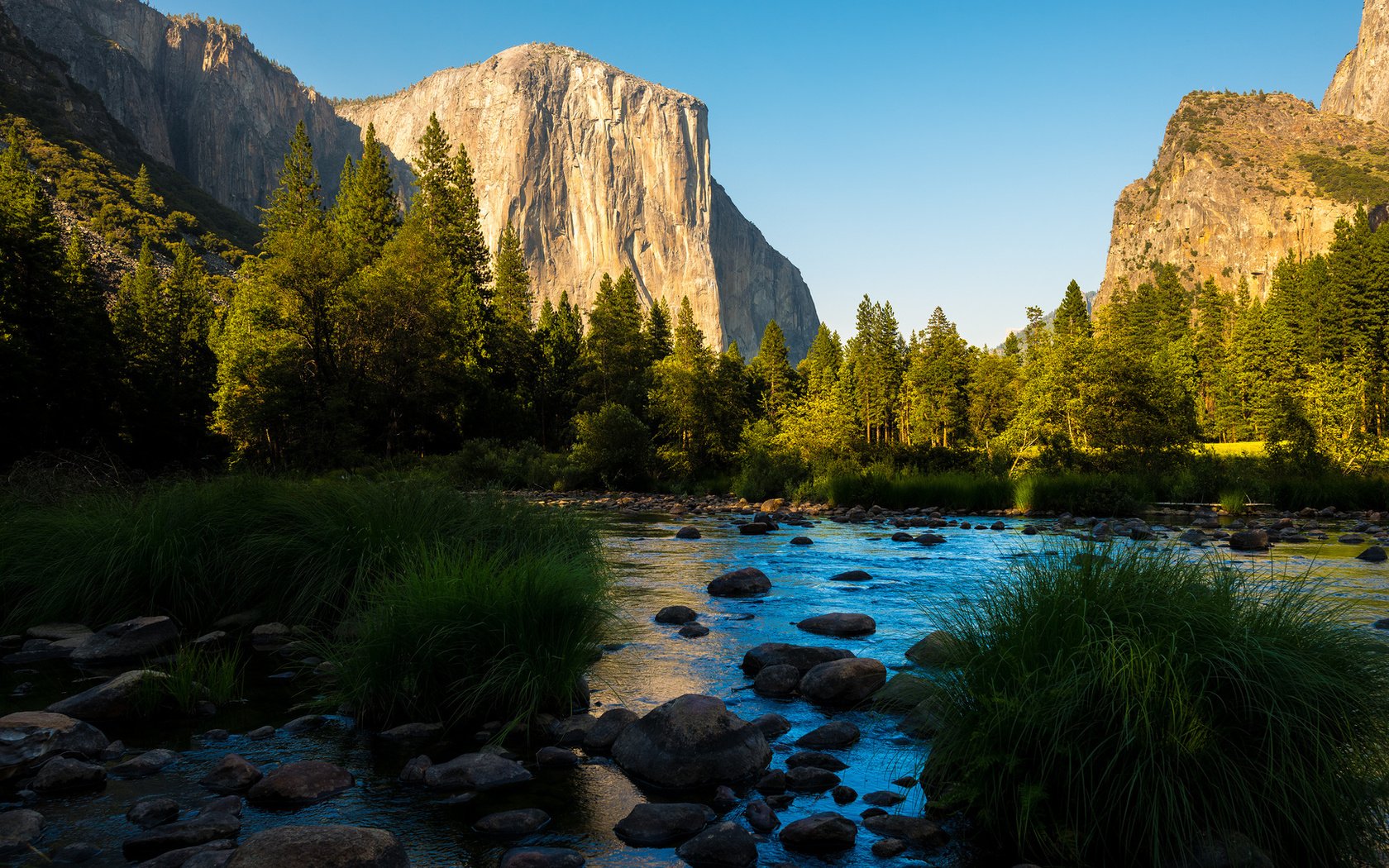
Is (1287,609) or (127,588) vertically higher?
(1287,609)

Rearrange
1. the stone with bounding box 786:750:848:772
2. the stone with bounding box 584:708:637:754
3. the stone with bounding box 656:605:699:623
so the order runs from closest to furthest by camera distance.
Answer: the stone with bounding box 786:750:848:772 < the stone with bounding box 584:708:637:754 < the stone with bounding box 656:605:699:623

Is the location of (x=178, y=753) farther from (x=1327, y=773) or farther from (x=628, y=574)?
(x=628, y=574)

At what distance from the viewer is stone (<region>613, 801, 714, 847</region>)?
3.77 meters

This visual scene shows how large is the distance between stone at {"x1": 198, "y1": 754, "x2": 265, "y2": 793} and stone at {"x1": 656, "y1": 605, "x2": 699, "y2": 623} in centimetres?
476

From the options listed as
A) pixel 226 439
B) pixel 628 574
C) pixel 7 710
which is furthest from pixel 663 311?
pixel 7 710

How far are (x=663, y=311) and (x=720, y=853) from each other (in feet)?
225

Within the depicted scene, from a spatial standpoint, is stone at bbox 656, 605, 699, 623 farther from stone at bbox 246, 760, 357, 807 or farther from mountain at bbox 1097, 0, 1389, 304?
mountain at bbox 1097, 0, 1389, 304

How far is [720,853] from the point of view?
353cm

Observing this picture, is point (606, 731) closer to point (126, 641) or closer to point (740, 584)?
point (126, 641)

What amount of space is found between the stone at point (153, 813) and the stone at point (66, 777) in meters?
0.54

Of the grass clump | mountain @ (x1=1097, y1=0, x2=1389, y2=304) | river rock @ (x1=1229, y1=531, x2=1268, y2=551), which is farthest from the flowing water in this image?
mountain @ (x1=1097, y1=0, x2=1389, y2=304)

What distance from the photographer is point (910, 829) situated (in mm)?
3680

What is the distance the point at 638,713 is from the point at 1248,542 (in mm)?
13701

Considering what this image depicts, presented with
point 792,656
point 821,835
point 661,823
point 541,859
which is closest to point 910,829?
point 821,835
